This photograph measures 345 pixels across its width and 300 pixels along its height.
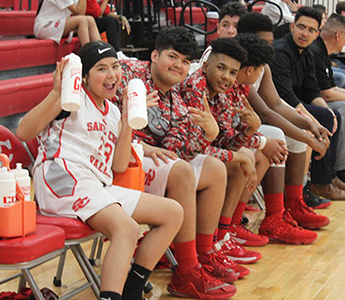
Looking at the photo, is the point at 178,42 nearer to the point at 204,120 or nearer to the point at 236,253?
the point at 204,120

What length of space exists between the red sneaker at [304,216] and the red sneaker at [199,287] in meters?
1.20

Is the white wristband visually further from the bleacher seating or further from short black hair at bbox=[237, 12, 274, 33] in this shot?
the bleacher seating

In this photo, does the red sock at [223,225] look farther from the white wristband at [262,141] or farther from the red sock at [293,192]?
the red sock at [293,192]

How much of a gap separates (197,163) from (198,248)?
0.41 meters

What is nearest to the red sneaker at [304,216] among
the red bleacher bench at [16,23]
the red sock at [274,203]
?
the red sock at [274,203]

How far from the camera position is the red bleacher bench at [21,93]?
4.08 metres

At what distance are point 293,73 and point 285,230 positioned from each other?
4.19 ft

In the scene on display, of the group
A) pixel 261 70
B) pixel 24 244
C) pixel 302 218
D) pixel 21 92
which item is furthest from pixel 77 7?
pixel 24 244

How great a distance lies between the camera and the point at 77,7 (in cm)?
500

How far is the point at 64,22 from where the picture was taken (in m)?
4.98

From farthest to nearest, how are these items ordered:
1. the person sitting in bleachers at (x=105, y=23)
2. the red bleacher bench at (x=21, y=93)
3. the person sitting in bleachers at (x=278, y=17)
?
the person sitting in bleachers at (x=278, y=17)
the person sitting in bleachers at (x=105, y=23)
the red bleacher bench at (x=21, y=93)

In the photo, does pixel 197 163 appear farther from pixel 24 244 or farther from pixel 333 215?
pixel 333 215

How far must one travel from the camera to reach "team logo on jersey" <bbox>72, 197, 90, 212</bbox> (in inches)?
87.7

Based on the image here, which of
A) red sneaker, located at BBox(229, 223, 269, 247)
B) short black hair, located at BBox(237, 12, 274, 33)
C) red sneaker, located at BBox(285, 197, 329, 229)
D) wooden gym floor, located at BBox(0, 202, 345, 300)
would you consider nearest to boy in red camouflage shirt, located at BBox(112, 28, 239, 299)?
wooden gym floor, located at BBox(0, 202, 345, 300)
